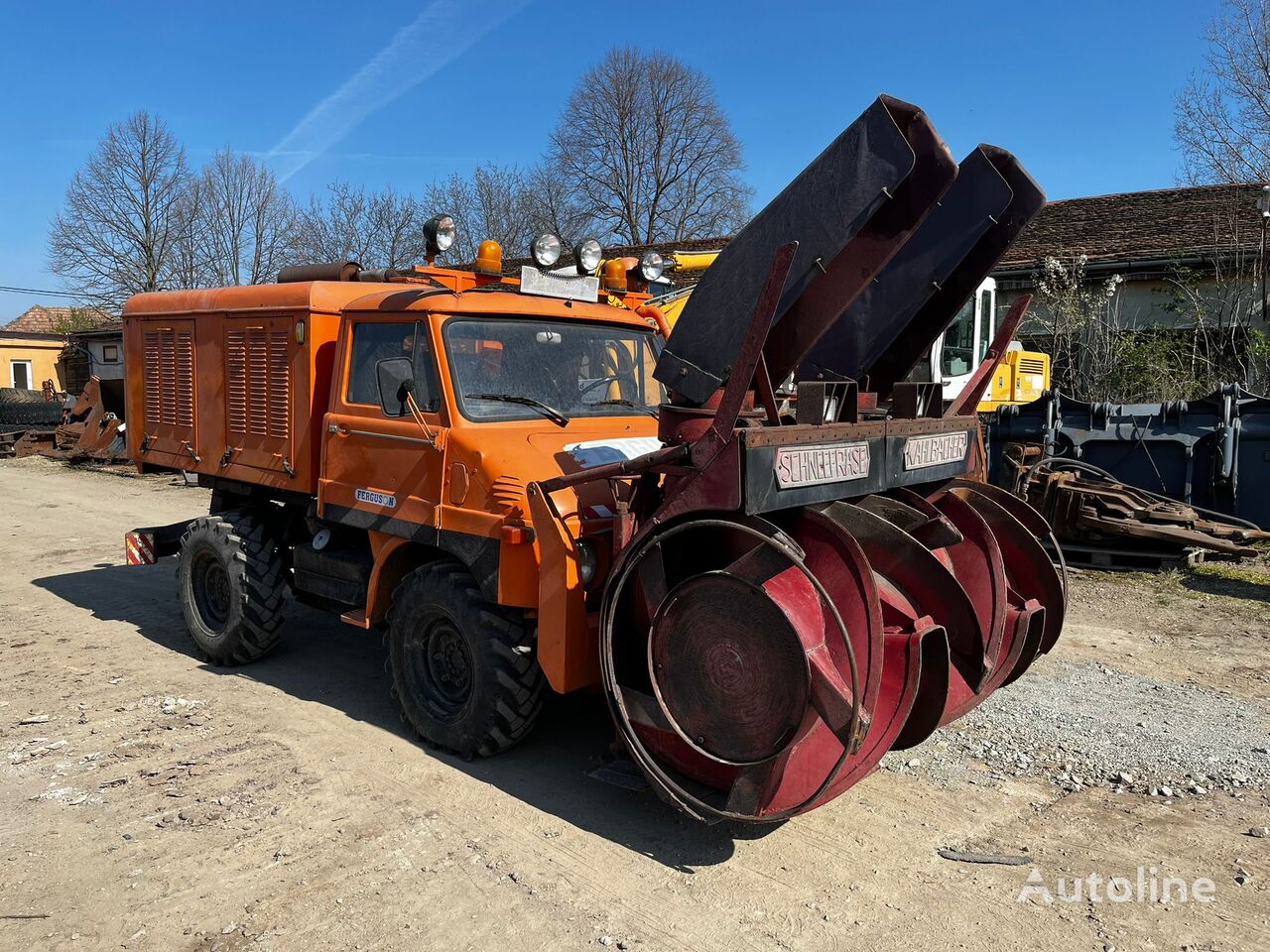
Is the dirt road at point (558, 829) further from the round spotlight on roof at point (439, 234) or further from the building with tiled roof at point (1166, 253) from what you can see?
the building with tiled roof at point (1166, 253)

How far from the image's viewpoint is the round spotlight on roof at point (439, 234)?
5.76 m

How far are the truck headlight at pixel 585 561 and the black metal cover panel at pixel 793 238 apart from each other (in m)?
0.82

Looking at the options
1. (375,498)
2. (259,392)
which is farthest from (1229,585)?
(259,392)

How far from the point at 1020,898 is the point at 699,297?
2618mm

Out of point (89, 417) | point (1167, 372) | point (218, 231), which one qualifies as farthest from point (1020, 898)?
point (218, 231)

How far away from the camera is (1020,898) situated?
3.55 meters

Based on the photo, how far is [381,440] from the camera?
16.9ft

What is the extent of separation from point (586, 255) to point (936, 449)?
245cm

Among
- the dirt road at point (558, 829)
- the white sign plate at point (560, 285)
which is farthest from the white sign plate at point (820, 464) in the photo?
the white sign plate at point (560, 285)

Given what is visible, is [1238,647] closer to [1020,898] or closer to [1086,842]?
[1086,842]

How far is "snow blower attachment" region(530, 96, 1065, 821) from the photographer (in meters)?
3.56

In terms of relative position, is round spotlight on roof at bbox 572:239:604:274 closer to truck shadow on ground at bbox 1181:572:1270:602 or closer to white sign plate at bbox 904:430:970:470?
white sign plate at bbox 904:430:970:470

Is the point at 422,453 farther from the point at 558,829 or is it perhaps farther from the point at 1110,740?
the point at 1110,740

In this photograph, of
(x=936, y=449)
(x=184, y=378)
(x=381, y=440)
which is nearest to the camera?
(x=936, y=449)
